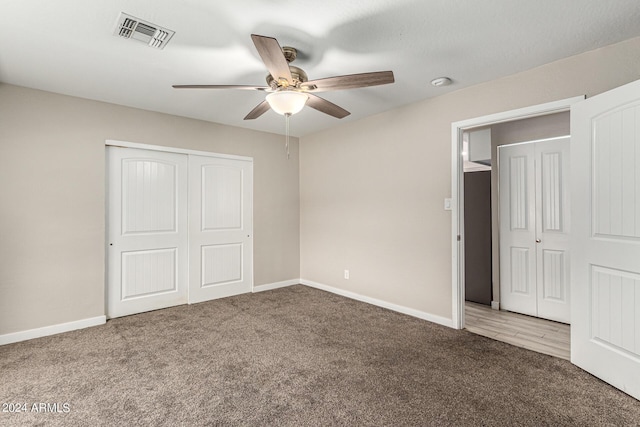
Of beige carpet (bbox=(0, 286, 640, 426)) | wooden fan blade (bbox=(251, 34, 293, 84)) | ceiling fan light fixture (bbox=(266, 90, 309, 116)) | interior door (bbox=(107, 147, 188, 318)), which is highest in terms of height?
wooden fan blade (bbox=(251, 34, 293, 84))

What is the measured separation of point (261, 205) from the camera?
16.2 ft

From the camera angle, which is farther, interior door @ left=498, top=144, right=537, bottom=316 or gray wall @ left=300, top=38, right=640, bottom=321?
interior door @ left=498, top=144, right=537, bottom=316

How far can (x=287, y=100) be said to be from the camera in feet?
7.55

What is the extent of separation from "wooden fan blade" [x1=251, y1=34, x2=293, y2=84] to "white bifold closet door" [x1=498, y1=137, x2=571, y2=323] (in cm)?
311

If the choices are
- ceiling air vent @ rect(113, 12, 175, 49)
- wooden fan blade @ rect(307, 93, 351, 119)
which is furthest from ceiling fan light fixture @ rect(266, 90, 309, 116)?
ceiling air vent @ rect(113, 12, 175, 49)

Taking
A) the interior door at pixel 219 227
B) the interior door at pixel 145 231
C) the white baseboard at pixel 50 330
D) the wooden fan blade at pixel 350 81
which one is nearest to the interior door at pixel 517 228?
the wooden fan blade at pixel 350 81

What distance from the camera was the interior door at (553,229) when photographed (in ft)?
11.5

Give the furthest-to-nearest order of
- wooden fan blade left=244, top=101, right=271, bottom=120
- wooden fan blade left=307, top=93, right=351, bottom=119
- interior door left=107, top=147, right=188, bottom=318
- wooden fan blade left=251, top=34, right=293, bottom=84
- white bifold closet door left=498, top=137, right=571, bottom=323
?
interior door left=107, top=147, right=188, bottom=318
white bifold closet door left=498, top=137, right=571, bottom=323
wooden fan blade left=244, top=101, right=271, bottom=120
wooden fan blade left=307, top=93, right=351, bottom=119
wooden fan blade left=251, top=34, right=293, bottom=84

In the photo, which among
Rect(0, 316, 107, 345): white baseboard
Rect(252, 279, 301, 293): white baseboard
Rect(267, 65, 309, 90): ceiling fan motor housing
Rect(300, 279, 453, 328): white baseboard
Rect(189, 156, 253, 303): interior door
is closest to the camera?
Rect(267, 65, 309, 90): ceiling fan motor housing

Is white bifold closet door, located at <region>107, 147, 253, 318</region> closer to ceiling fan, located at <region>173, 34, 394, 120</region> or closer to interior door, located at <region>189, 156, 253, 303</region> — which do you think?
interior door, located at <region>189, 156, 253, 303</region>

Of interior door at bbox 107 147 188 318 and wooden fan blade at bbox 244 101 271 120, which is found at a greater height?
wooden fan blade at bbox 244 101 271 120

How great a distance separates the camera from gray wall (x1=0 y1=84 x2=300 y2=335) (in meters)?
3.06

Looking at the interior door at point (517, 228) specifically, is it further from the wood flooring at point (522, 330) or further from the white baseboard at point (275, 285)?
the white baseboard at point (275, 285)

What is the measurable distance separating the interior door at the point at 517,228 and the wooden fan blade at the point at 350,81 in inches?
101
